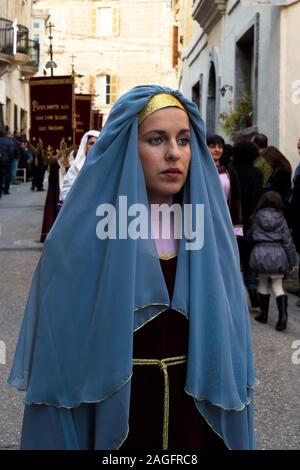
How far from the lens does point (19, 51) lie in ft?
109

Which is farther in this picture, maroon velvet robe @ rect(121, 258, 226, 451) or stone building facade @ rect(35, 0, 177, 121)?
stone building facade @ rect(35, 0, 177, 121)

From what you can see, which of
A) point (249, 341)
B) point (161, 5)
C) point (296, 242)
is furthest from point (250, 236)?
point (161, 5)

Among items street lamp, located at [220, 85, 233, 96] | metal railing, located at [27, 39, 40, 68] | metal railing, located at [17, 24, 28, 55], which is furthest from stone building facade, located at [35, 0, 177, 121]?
street lamp, located at [220, 85, 233, 96]

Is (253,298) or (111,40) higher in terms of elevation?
(111,40)

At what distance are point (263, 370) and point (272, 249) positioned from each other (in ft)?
4.83

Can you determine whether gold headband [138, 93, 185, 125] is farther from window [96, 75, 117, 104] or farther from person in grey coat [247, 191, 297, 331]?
window [96, 75, 117, 104]

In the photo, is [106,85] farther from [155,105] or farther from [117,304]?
[117,304]

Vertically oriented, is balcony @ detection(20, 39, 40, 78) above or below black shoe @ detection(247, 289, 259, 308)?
above

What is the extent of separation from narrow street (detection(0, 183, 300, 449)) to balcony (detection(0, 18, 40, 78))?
843 inches

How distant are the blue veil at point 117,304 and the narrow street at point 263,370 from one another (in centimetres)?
196

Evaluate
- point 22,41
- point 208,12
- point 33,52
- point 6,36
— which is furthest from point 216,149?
point 33,52

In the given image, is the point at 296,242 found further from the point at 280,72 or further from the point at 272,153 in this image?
the point at 280,72

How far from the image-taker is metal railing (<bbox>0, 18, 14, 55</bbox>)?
1224 inches

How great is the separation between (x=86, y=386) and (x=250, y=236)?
4821 mm
